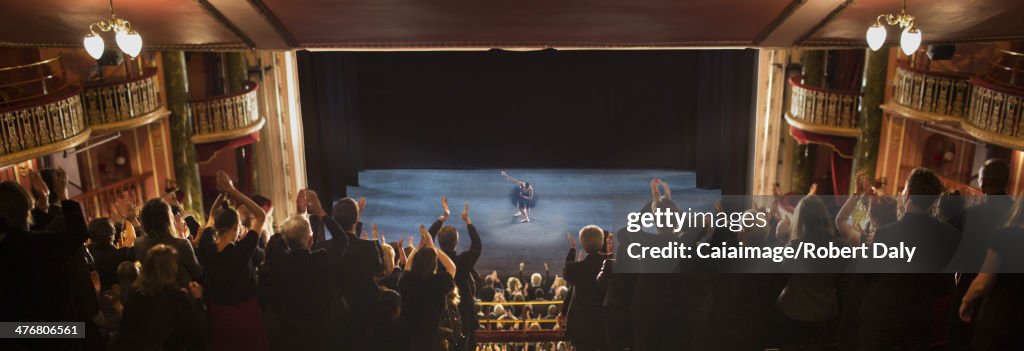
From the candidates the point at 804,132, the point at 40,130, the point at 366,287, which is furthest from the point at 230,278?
the point at 804,132

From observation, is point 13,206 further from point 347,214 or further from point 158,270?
point 347,214

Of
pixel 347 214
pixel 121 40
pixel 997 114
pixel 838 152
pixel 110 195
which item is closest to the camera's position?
pixel 347 214

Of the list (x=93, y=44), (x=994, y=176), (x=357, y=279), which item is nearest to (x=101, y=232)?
(x=93, y=44)

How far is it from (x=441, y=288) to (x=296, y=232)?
2.70ft

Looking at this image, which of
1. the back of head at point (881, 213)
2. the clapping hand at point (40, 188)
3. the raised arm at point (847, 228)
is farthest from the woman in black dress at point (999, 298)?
the clapping hand at point (40, 188)

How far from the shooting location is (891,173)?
12.8 m

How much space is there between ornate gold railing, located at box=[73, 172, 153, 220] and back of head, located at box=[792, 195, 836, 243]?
986 cm

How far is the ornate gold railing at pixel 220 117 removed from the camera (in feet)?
43.3

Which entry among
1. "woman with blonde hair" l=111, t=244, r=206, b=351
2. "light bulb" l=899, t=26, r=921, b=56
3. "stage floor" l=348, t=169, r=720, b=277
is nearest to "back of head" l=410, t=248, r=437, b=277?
"woman with blonde hair" l=111, t=244, r=206, b=351

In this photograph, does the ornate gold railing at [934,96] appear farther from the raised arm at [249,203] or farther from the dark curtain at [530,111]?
the raised arm at [249,203]

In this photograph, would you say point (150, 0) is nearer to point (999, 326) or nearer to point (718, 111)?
point (999, 326)

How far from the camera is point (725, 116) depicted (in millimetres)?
19844

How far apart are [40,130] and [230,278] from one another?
6.94 m

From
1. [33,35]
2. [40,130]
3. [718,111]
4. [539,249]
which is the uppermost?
[33,35]
